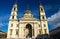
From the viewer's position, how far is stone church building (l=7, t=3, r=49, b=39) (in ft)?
116

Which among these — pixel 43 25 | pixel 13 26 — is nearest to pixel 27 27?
pixel 13 26

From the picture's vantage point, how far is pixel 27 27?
127 feet

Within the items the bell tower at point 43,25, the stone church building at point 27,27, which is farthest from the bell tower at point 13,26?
the bell tower at point 43,25

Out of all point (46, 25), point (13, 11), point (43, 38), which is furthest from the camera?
point (13, 11)

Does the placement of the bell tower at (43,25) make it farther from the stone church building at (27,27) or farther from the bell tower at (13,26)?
the bell tower at (13,26)

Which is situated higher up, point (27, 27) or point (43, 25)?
point (43, 25)

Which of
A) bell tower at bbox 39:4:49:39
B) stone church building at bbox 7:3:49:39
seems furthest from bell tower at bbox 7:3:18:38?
bell tower at bbox 39:4:49:39

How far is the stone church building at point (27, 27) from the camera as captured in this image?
3534cm

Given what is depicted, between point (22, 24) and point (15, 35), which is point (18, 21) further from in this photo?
point (15, 35)

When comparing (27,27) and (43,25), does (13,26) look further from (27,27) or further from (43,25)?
(43,25)

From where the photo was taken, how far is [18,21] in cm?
3769

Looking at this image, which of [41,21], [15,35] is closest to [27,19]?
[41,21]

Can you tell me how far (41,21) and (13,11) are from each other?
12141 mm

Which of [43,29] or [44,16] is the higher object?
[44,16]
